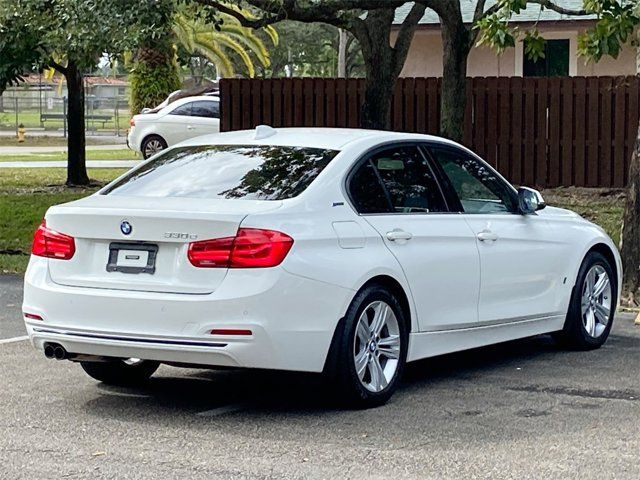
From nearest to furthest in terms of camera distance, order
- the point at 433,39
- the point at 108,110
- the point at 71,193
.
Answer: the point at 71,193 → the point at 433,39 → the point at 108,110

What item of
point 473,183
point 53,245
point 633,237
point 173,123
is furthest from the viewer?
point 173,123

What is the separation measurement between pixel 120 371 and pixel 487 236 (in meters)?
2.41

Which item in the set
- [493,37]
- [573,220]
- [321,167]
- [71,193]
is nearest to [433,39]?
[71,193]

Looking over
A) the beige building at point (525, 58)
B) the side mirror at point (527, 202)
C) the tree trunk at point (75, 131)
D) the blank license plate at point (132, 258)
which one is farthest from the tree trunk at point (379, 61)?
the blank license plate at point (132, 258)

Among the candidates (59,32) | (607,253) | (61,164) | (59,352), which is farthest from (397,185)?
(61,164)

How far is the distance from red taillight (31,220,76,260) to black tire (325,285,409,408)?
5.05ft

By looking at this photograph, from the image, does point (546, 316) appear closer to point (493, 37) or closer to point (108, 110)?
point (493, 37)

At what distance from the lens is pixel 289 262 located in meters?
7.16

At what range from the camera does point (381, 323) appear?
7.75 metres

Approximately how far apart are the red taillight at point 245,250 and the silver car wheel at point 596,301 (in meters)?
3.23

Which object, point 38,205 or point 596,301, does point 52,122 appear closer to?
point 38,205

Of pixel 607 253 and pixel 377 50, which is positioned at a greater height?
pixel 377 50

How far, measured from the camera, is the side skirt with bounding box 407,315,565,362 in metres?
A: 8.11

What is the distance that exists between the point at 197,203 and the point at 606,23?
586 centimetres
